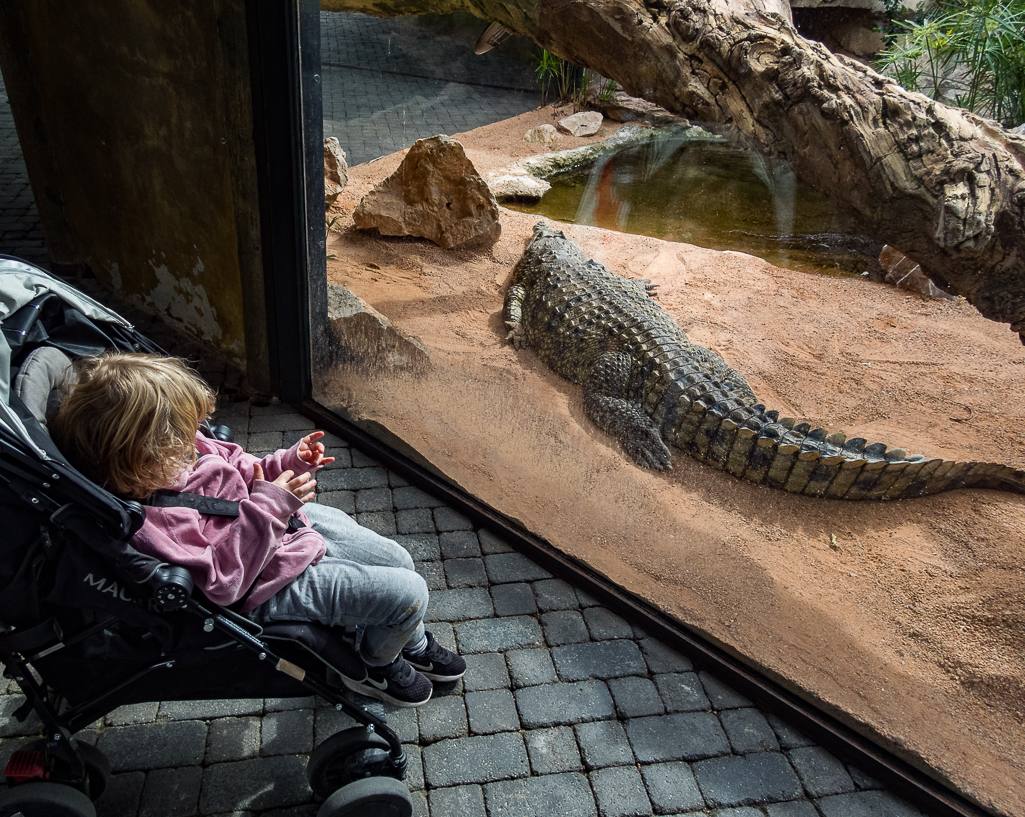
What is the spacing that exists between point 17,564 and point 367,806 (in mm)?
1077

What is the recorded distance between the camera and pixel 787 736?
7.80 ft

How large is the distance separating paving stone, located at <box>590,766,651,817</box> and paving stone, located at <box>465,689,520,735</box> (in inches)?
12.7

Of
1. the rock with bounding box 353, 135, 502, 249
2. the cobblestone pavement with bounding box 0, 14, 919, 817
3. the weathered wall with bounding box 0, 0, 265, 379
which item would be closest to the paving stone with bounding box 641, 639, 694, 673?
the cobblestone pavement with bounding box 0, 14, 919, 817

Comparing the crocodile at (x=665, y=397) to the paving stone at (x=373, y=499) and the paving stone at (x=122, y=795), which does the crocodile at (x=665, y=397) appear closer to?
the paving stone at (x=373, y=499)

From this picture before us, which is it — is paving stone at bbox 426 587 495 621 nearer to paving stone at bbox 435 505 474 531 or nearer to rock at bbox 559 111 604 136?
paving stone at bbox 435 505 474 531

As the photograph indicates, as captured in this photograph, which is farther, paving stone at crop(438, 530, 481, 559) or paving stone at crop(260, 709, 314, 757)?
paving stone at crop(438, 530, 481, 559)

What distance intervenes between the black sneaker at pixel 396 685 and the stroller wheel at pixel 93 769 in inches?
26.8

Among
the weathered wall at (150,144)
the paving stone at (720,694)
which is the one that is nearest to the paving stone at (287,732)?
the paving stone at (720,694)

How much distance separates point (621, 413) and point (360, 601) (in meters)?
1.66

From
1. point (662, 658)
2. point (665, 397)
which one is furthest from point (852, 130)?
point (662, 658)

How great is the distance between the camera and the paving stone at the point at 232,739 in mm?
2133

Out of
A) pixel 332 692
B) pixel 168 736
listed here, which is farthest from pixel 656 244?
pixel 168 736

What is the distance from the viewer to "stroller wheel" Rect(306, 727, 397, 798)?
187 centimetres

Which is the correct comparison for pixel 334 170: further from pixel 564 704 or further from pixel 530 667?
pixel 564 704
